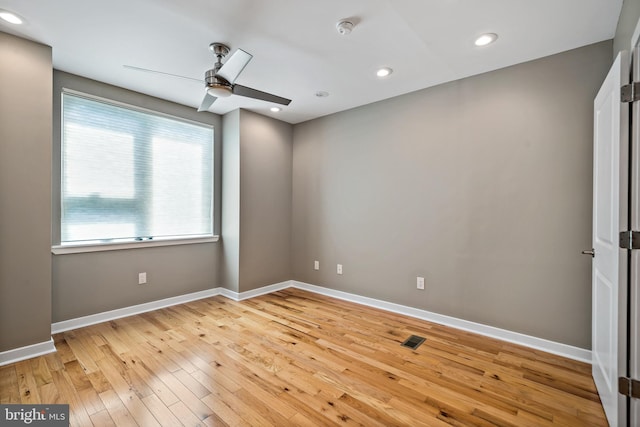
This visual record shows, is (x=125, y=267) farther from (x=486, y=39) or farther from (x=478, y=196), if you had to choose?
(x=486, y=39)

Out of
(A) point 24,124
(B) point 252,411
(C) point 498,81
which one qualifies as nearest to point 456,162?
(C) point 498,81

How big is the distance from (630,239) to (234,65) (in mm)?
A: 2631

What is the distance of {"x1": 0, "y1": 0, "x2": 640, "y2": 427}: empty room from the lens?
184 centimetres

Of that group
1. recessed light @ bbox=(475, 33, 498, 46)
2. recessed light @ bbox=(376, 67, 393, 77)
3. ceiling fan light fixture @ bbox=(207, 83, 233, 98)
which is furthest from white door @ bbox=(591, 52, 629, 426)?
ceiling fan light fixture @ bbox=(207, 83, 233, 98)

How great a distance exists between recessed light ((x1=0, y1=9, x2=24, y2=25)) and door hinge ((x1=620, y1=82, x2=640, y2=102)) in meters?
3.82

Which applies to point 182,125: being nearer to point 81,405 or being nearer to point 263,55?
point 263,55

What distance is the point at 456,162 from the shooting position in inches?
120

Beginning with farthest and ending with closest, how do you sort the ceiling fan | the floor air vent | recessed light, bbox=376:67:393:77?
recessed light, bbox=376:67:393:77
the floor air vent
the ceiling fan

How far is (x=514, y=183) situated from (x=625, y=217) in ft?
4.16

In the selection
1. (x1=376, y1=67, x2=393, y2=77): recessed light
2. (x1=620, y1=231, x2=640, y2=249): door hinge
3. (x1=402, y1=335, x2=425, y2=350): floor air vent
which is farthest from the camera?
(x1=376, y1=67, x2=393, y2=77): recessed light

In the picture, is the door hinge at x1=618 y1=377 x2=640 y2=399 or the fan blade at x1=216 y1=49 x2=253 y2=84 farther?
the fan blade at x1=216 y1=49 x2=253 y2=84

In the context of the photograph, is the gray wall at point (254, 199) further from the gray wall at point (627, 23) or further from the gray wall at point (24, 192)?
the gray wall at point (627, 23)

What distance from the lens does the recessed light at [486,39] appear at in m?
2.26

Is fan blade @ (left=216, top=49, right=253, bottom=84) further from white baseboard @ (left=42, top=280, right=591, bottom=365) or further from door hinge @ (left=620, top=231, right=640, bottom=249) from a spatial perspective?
white baseboard @ (left=42, top=280, right=591, bottom=365)
